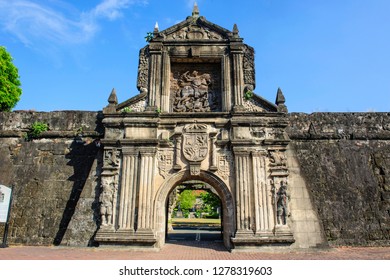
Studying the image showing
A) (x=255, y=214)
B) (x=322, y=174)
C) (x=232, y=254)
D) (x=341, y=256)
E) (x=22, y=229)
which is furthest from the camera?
(x=322, y=174)

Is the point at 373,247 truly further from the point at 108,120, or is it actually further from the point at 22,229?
the point at 22,229

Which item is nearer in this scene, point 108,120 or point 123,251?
point 123,251

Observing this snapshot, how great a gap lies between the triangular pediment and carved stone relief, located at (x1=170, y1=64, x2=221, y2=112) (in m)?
1.17

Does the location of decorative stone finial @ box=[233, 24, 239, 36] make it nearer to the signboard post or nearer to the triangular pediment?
the triangular pediment

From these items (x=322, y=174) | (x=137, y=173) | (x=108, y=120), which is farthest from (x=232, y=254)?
(x=108, y=120)

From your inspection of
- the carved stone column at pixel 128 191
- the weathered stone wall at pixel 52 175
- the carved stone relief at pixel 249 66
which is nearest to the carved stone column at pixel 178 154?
the carved stone column at pixel 128 191

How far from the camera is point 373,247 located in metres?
10.6

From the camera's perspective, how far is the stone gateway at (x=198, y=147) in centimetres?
1009

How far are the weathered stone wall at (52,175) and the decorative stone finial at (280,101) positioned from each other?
7.15 metres

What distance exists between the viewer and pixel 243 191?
1034 cm

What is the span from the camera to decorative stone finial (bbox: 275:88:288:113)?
11270 mm

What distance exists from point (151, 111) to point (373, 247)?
30.9 ft

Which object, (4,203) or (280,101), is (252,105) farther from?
(4,203)

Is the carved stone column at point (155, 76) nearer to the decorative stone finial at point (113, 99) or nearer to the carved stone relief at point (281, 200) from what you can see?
the decorative stone finial at point (113, 99)
